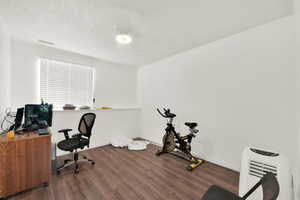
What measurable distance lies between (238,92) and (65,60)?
4.20 meters

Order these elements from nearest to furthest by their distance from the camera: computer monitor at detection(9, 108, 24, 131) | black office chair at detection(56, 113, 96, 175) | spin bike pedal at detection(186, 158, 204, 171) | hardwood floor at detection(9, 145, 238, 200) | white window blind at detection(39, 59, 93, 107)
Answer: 1. hardwood floor at detection(9, 145, 238, 200)
2. computer monitor at detection(9, 108, 24, 131)
3. black office chair at detection(56, 113, 96, 175)
4. spin bike pedal at detection(186, 158, 204, 171)
5. white window blind at detection(39, 59, 93, 107)

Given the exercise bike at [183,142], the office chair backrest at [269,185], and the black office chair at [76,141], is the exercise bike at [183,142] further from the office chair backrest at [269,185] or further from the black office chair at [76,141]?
the office chair backrest at [269,185]

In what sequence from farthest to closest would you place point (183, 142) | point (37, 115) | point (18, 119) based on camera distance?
1. point (183, 142)
2. point (37, 115)
3. point (18, 119)

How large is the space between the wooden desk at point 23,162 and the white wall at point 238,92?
2.88 m

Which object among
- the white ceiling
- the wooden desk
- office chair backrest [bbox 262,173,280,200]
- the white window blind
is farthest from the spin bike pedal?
the white window blind

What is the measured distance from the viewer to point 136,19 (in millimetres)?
2018

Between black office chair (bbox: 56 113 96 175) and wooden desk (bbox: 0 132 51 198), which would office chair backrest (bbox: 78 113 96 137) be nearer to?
black office chair (bbox: 56 113 96 175)

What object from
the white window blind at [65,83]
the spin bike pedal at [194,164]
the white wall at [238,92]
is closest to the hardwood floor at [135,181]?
the spin bike pedal at [194,164]

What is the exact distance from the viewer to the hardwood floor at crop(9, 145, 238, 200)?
1.79 metres

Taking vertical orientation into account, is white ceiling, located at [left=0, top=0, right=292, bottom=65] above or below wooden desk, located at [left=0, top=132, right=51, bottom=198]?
above

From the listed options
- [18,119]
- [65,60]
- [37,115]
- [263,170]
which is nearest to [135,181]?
[263,170]

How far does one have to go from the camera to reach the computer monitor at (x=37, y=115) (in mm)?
2215

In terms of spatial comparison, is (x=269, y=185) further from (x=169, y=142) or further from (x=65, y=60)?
(x=65, y=60)

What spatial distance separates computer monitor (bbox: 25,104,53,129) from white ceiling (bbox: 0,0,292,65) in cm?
145
